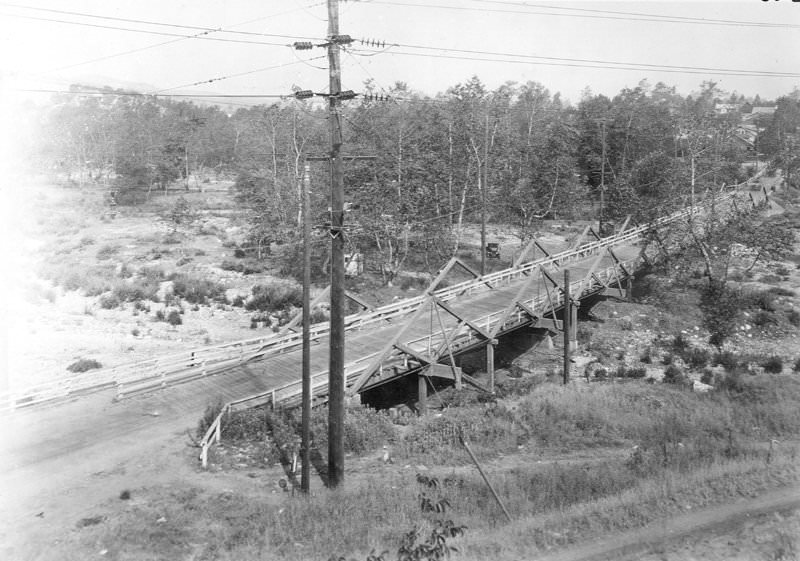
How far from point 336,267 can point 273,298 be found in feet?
73.1

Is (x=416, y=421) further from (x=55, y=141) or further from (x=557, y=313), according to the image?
(x=55, y=141)

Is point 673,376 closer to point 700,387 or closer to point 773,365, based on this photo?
point 700,387

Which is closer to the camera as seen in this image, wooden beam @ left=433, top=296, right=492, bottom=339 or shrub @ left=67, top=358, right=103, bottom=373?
wooden beam @ left=433, top=296, right=492, bottom=339

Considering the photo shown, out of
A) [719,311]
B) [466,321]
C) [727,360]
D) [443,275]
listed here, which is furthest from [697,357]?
[443,275]

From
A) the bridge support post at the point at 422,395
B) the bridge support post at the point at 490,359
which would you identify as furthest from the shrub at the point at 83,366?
the bridge support post at the point at 490,359

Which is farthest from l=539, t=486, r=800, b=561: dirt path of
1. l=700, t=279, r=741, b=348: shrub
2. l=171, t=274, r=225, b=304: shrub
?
l=171, t=274, r=225, b=304: shrub

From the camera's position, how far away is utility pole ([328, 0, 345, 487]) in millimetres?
12547

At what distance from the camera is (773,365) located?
997 inches

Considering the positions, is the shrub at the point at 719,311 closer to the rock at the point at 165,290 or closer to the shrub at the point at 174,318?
the shrub at the point at 174,318

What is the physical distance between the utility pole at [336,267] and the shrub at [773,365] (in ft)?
64.1

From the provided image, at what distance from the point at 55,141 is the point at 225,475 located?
83490 mm

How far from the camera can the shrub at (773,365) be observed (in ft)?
82.4

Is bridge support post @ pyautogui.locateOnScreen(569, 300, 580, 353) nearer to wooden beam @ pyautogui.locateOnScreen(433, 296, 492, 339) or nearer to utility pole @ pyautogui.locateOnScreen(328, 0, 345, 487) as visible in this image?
wooden beam @ pyautogui.locateOnScreen(433, 296, 492, 339)

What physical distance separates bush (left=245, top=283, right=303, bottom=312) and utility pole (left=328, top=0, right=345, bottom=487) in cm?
2077
